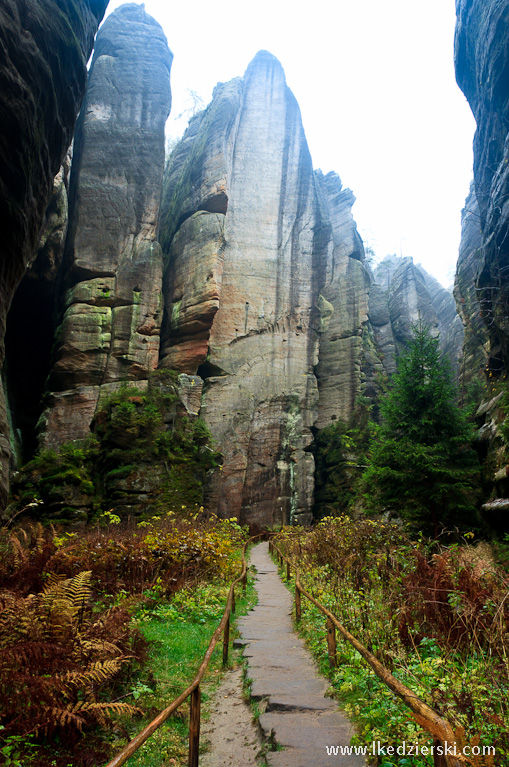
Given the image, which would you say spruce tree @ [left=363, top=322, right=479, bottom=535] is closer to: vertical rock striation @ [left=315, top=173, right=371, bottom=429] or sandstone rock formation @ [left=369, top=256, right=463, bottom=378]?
vertical rock striation @ [left=315, top=173, right=371, bottom=429]

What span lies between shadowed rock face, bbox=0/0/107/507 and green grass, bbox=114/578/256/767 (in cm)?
328

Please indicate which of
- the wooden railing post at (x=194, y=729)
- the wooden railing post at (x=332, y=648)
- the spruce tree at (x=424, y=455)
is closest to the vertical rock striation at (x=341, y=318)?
the spruce tree at (x=424, y=455)

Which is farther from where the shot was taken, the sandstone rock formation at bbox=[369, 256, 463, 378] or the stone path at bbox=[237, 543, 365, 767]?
the sandstone rock formation at bbox=[369, 256, 463, 378]

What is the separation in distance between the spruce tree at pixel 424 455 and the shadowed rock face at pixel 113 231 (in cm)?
1310

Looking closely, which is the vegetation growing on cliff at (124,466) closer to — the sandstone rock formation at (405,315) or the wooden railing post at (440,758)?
the wooden railing post at (440,758)

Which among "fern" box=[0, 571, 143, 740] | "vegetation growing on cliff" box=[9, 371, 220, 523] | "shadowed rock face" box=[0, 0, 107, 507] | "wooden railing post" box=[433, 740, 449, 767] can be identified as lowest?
"fern" box=[0, 571, 143, 740]

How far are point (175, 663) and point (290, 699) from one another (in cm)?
156

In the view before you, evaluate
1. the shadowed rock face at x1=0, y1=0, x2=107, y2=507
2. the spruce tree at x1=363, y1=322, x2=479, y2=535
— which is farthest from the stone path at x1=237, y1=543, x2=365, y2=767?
the spruce tree at x1=363, y1=322, x2=479, y2=535

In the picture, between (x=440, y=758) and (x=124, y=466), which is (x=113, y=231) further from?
(x=440, y=758)

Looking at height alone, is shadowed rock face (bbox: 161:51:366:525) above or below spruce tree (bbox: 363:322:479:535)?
above

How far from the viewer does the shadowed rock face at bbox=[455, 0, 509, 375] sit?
1277cm

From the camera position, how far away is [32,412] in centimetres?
2338

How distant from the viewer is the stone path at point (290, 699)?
317 centimetres

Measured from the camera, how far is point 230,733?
A: 3.82m
